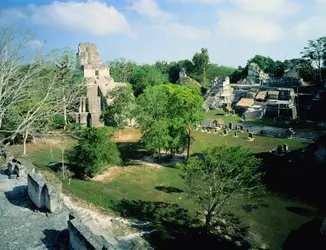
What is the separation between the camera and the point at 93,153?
2736 centimetres

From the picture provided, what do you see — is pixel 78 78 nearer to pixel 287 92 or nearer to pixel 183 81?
pixel 183 81

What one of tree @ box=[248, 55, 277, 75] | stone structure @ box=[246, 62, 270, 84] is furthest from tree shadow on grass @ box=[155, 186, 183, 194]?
tree @ box=[248, 55, 277, 75]

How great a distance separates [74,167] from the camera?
97.5ft

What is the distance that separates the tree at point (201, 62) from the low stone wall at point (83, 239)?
77.7 m

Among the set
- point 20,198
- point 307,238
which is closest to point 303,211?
point 307,238

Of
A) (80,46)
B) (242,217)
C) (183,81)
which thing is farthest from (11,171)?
(183,81)

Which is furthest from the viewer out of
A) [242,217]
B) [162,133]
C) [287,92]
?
[287,92]

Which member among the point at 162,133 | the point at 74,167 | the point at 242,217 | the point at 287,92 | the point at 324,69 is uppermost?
the point at 324,69

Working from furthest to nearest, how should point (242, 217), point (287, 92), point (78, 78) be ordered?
point (287, 92) → point (78, 78) → point (242, 217)

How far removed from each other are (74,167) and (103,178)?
3211 mm

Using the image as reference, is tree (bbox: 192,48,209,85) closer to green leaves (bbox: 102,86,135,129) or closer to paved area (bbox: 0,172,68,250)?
green leaves (bbox: 102,86,135,129)

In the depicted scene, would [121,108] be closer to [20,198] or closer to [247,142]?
[247,142]

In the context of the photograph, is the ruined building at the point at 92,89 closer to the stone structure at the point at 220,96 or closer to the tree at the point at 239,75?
the stone structure at the point at 220,96

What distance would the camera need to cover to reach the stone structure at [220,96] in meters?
64.9
